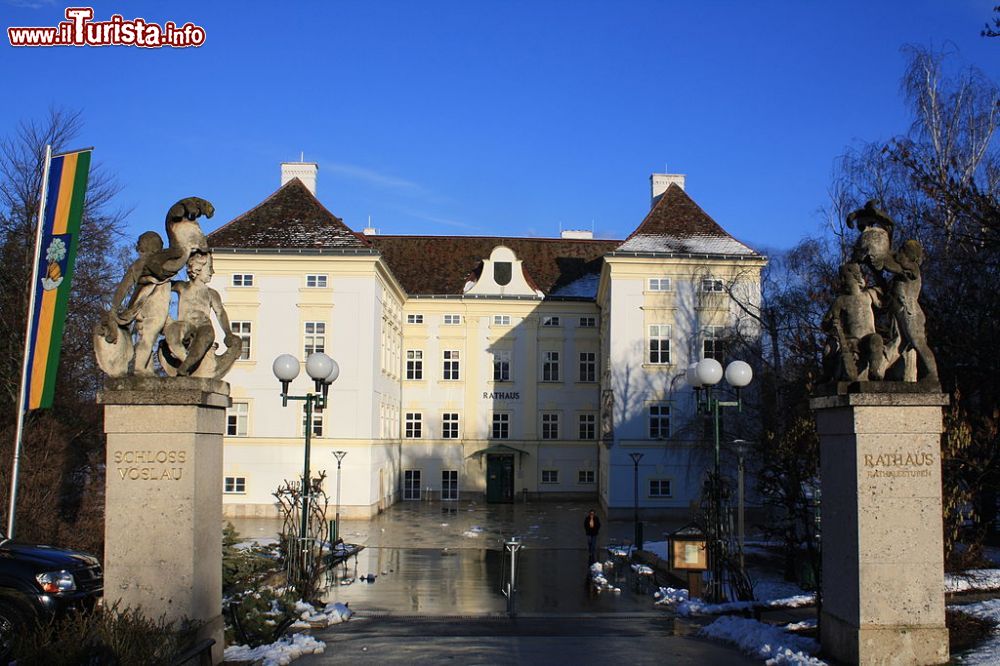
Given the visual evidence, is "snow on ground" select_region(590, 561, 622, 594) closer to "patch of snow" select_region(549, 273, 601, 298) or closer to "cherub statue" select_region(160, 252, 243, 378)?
"cherub statue" select_region(160, 252, 243, 378)

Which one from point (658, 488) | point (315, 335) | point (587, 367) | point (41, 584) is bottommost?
point (658, 488)

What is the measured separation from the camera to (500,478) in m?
48.7

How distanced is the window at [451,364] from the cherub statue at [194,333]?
3988 centimetres

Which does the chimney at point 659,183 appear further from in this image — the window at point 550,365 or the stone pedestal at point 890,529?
the stone pedestal at point 890,529

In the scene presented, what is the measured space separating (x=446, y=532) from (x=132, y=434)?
82.4 ft

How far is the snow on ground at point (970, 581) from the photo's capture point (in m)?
14.1

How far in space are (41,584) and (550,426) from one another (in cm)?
3970

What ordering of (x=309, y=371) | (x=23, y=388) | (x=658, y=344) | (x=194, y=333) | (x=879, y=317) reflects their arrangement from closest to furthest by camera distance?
(x=194, y=333) → (x=879, y=317) → (x=23, y=388) → (x=309, y=371) → (x=658, y=344)

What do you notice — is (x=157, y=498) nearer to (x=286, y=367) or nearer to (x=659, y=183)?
(x=286, y=367)

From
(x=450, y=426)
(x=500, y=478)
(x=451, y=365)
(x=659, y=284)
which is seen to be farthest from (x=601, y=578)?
(x=451, y=365)

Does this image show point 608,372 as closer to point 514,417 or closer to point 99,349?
point 514,417

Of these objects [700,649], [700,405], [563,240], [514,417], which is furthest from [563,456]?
[700,649]

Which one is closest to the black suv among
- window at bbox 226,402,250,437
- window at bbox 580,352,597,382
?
window at bbox 226,402,250,437

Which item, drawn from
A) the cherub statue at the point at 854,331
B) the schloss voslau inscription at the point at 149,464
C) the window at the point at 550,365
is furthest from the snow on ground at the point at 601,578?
the window at the point at 550,365
